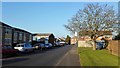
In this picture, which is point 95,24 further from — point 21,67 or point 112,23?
point 21,67

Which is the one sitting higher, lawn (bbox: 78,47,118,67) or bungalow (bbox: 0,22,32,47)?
bungalow (bbox: 0,22,32,47)

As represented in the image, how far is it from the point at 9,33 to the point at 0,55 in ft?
110

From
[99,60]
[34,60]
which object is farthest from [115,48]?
[34,60]

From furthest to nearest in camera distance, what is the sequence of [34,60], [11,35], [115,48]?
[11,35], [115,48], [34,60]

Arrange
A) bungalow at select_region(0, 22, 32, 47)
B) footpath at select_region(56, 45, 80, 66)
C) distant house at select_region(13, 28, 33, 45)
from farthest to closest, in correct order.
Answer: distant house at select_region(13, 28, 33, 45) → bungalow at select_region(0, 22, 32, 47) → footpath at select_region(56, 45, 80, 66)

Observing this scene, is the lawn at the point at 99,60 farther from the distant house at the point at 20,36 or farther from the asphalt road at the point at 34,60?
the distant house at the point at 20,36

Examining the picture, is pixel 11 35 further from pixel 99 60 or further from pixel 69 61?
pixel 99 60

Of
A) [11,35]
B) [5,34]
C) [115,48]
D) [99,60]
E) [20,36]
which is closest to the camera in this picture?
[99,60]

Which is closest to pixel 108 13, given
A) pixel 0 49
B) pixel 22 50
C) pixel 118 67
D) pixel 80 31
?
pixel 80 31

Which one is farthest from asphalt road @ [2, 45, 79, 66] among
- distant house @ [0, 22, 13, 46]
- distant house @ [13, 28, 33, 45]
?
distant house @ [13, 28, 33, 45]

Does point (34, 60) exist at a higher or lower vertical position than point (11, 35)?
lower

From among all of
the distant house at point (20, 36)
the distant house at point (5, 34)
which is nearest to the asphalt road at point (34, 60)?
the distant house at point (5, 34)

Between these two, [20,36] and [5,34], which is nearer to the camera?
[5,34]

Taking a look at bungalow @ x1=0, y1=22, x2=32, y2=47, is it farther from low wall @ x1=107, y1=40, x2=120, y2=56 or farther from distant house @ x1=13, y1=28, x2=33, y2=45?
low wall @ x1=107, y1=40, x2=120, y2=56
